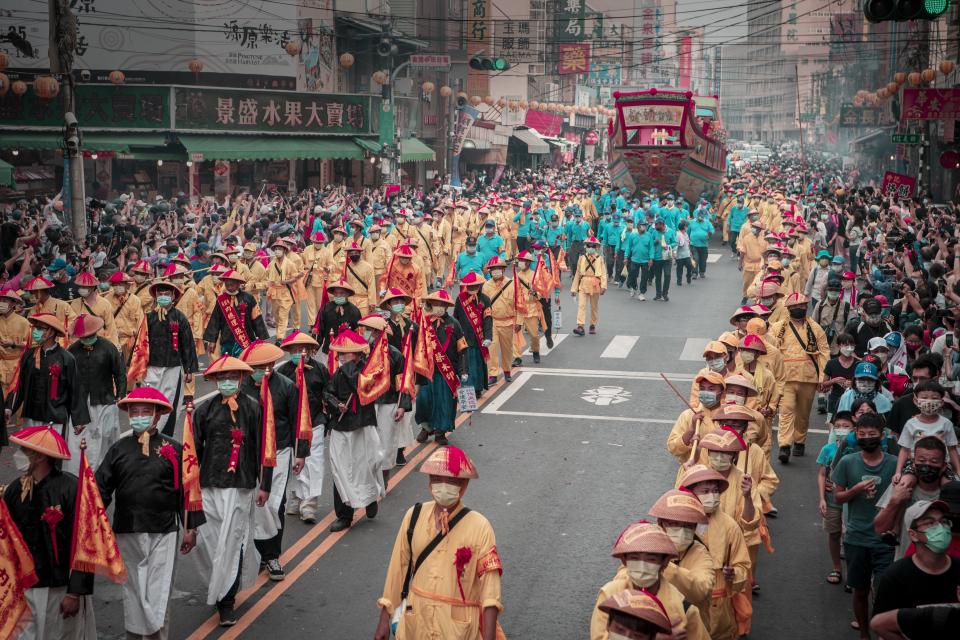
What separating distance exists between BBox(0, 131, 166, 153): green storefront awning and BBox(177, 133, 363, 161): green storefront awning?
98 centimetres

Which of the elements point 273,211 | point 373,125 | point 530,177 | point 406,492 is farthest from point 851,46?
point 406,492

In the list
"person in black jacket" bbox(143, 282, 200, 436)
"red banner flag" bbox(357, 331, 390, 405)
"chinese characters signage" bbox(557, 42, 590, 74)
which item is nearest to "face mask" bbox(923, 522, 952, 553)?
"red banner flag" bbox(357, 331, 390, 405)

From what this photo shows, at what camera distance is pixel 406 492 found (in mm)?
11711

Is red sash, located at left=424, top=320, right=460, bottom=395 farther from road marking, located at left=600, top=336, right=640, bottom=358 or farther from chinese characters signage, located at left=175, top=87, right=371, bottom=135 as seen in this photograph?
chinese characters signage, located at left=175, top=87, right=371, bottom=135

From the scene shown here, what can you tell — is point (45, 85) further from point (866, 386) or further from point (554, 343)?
point (866, 386)

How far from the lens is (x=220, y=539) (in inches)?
331

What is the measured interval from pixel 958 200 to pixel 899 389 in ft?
68.3

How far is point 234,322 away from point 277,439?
495 centimetres

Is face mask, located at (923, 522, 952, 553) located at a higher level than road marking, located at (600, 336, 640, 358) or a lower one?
higher

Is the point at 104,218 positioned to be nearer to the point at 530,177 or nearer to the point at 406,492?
the point at 406,492

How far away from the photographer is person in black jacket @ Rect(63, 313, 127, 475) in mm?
11594

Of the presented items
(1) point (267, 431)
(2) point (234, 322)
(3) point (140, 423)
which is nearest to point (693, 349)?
(2) point (234, 322)

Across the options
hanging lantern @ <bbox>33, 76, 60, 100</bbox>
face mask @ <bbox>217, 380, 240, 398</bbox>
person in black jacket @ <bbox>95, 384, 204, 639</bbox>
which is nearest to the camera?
person in black jacket @ <bbox>95, 384, 204, 639</bbox>

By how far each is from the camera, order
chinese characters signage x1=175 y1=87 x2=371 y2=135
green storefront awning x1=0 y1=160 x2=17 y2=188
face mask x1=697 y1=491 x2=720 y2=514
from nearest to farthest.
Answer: face mask x1=697 y1=491 x2=720 y2=514 < green storefront awning x1=0 y1=160 x2=17 y2=188 < chinese characters signage x1=175 y1=87 x2=371 y2=135
